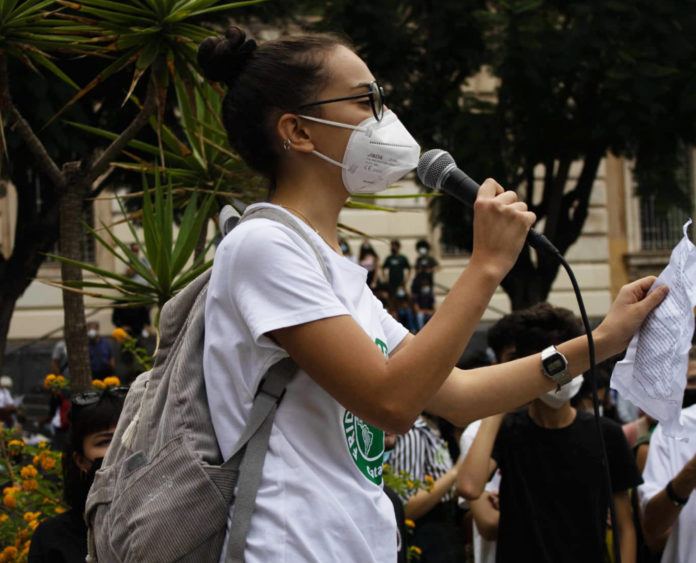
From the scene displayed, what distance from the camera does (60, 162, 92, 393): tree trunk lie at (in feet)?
13.8

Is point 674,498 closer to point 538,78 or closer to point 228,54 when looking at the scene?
point 228,54

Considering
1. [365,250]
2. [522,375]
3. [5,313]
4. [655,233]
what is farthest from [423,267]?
[522,375]

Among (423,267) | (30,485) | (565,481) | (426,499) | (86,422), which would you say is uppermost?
(86,422)

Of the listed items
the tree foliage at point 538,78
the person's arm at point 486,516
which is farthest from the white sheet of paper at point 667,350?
the tree foliage at point 538,78

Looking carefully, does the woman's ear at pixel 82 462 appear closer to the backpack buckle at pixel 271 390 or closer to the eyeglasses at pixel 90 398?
the eyeglasses at pixel 90 398

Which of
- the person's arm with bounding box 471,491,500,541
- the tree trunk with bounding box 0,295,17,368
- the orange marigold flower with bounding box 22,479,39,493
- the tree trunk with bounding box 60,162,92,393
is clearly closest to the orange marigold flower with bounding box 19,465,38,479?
the orange marigold flower with bounding box 22,479,39,493

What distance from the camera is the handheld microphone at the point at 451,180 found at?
198 cm

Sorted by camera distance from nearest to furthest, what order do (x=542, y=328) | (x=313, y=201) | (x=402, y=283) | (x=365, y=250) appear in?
(x=313, y=201) < (x=542, y=328) < (x=365, y=250) < (x=402, y=283)

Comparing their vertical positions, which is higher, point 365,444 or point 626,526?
point 365,444

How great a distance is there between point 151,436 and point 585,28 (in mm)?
9571

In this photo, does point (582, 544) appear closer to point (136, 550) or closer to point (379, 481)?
point (379, 481)

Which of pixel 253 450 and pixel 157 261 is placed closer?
pixel 253 450

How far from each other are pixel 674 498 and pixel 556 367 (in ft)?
6.59

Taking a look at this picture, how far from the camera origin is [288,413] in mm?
1757
